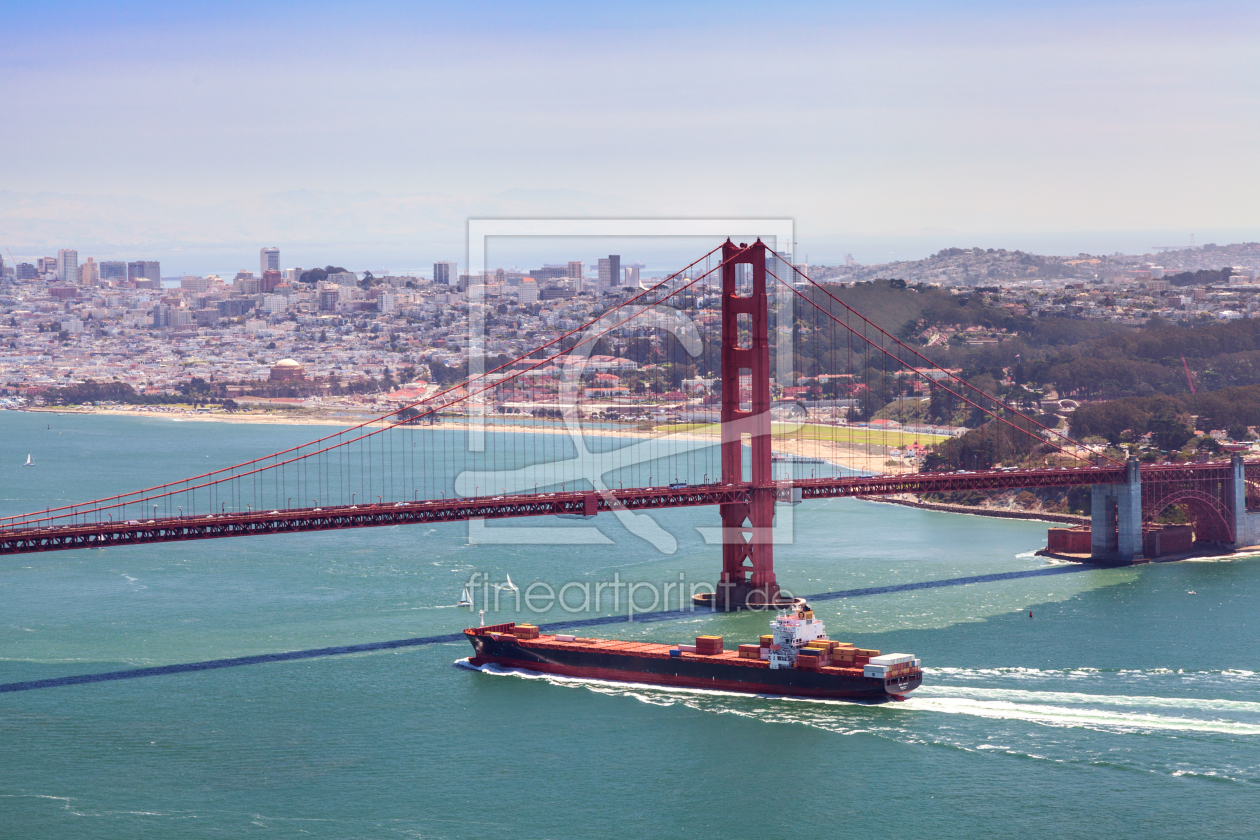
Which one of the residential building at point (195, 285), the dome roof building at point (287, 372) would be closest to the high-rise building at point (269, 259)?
the residential building at point (195, 285)

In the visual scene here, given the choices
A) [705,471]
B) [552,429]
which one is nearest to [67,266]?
[552,429]

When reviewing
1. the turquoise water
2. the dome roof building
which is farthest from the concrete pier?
the dome roof building

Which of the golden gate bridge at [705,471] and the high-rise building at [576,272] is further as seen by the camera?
the high-rise building at [576,272]

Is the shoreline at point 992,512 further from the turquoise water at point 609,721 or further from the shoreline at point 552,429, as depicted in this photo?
the turquoise water at point 609,721

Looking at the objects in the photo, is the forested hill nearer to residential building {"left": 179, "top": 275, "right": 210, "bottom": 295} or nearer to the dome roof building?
the dome roof building

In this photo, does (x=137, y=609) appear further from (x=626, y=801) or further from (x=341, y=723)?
(x=626, y=801)

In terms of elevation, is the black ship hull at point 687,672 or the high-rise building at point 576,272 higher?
the high-rise building at point 576,272
